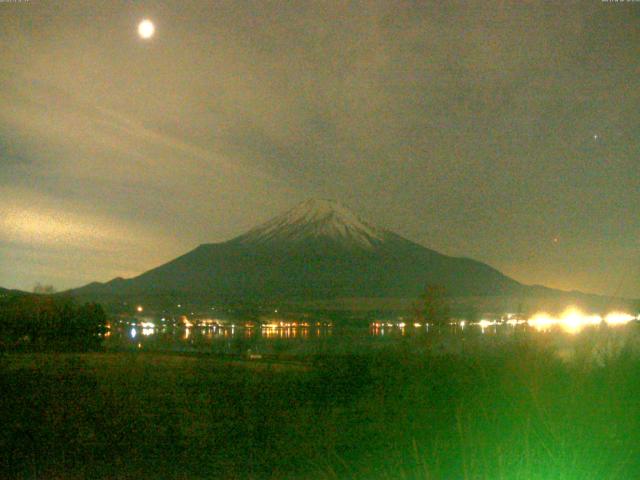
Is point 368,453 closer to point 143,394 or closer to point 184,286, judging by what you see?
point 143,394

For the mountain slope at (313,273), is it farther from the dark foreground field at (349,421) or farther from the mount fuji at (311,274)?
the dark foreground field at (349,421)

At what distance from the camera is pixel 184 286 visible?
108625mm

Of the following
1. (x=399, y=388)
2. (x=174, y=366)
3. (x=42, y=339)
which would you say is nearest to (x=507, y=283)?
(x=42, y=339)

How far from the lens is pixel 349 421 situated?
599 inches

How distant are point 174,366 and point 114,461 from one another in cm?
1413

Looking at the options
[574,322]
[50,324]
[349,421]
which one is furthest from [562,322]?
[50,324]

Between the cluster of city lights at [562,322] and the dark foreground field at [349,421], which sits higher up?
the cluster of city lights at [562,322]

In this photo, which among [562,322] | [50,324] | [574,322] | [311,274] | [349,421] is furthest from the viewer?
[311,274]

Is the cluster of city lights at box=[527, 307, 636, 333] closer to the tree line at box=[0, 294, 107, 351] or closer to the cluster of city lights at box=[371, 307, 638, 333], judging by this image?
the cluster of city lights at box=[371, 307, 638, 333]

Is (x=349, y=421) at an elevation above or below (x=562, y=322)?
below

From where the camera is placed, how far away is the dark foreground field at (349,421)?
35.2 feet

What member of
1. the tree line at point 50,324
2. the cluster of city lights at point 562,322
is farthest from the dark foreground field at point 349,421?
the tree line at point 50,324

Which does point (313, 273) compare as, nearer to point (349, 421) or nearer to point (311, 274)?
point (311, 274)

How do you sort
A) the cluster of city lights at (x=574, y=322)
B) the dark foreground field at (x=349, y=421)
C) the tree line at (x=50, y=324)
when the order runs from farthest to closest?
1. the tree line at (x=50, y=324)
2. the cluster of city lights at (x=574, y=322)
3. the dark foreground field at (x=349, y=421)
